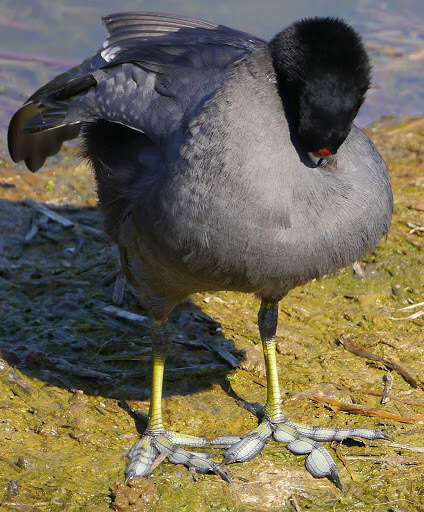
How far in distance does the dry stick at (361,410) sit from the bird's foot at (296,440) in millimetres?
212

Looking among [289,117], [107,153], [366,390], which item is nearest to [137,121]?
[107,153]

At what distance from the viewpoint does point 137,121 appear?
4.03m

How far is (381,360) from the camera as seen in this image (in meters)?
4.93

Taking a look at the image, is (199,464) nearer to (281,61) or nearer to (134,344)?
(134,344)

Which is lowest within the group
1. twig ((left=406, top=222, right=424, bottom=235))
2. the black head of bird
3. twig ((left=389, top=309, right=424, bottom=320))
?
twig ((left=389, top=309, right=424, bottom=320))

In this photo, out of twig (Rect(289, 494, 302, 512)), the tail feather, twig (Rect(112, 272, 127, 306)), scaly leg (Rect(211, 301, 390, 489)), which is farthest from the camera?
twig (Rect(112, 272, 127, 306))

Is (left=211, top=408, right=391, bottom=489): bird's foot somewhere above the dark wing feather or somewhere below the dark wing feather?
below

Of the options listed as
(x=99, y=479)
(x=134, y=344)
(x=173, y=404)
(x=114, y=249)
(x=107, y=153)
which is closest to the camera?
(x=99, y=479)

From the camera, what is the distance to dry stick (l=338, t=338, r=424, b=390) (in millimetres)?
4750

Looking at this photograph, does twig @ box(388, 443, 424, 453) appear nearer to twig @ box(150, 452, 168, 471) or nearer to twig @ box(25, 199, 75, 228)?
twig @ box(150, 452, 168, 471)

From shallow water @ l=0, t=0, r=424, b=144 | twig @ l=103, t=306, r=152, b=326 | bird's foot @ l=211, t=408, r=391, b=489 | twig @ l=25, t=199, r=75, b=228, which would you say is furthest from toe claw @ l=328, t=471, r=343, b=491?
shallow water @ l=0, t=0, r=424, b=144

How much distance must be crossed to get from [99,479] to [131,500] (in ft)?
0.77

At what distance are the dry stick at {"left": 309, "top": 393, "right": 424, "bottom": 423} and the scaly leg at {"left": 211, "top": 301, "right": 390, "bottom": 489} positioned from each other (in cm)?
21

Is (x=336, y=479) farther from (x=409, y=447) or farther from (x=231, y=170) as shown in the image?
(x=231, y=170)
